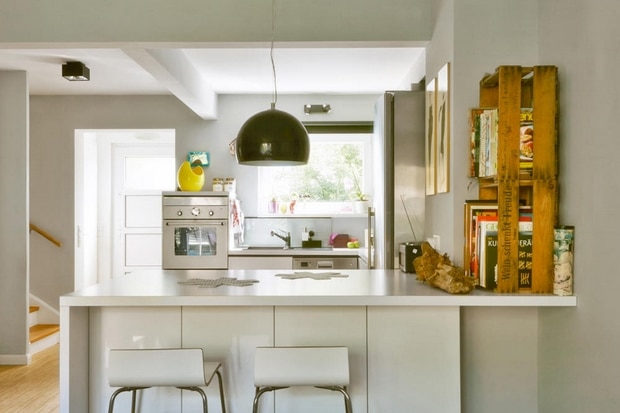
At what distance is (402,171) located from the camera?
3.79 m

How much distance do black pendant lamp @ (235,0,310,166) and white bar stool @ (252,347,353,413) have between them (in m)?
1.00

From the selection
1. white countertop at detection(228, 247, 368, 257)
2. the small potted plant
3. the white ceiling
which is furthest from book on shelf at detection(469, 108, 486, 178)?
the small potted plant

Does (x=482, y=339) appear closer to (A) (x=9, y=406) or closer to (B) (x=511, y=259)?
(B) (x=511, y=259)

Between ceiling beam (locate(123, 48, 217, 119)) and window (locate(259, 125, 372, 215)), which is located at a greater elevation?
ceiling beam (locate(123, 48, 217, 119))

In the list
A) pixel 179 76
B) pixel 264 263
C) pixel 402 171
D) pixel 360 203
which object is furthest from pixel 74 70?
pixel 360 203

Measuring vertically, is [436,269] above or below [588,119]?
below

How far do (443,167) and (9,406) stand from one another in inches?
134

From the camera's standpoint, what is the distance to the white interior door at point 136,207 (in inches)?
298

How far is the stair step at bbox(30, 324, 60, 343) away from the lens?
17.9 ft

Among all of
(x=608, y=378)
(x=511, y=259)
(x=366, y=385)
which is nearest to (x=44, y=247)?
(x=366, y=385)

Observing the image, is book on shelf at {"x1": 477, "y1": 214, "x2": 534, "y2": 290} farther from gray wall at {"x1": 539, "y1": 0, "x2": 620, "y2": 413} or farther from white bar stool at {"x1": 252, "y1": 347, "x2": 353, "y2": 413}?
white bar stool at {"x1": 252, "y1": 347, "x2": 353, "y2": 413}

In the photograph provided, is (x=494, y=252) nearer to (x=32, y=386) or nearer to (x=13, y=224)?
(x=32, y=386)

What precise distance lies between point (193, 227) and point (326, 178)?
162cm

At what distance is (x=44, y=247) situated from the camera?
6289 millimetres
